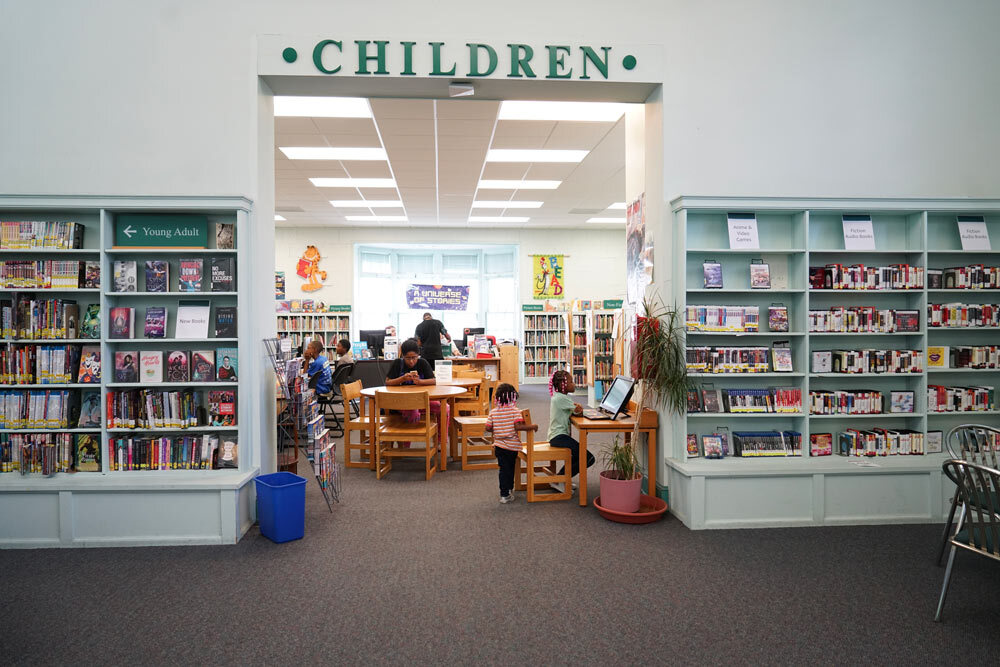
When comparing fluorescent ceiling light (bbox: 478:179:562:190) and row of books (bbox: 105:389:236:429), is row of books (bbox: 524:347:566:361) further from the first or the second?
row of books (bbox: 105:389:236:429)

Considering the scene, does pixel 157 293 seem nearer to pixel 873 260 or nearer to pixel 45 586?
pixel 45 586

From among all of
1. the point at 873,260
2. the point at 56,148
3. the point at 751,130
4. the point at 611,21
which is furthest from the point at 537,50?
the point at 56,148

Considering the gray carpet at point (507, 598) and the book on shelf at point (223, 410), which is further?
the book on shelf at point (223, 410)

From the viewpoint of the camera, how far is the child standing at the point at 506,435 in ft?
16.3

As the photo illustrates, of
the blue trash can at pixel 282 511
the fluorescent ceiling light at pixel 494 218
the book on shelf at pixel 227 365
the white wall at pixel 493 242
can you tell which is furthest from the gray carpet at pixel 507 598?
the white wall at pixel 493 242

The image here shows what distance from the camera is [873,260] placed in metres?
4.71

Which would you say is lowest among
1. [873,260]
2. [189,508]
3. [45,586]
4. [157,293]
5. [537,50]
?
[45,586]

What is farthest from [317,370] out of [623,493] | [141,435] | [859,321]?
[859,321]

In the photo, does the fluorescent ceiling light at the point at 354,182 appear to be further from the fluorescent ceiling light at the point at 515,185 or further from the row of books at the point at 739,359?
the row of books at the point at 739,359

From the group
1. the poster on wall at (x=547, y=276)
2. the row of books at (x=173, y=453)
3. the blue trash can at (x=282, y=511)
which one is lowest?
the blue trash can at (x=282, y=511)

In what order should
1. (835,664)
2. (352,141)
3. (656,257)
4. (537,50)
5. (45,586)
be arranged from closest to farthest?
1. (835,664)
2. (45,586)
3. (537,50)
4. (656,257)
5. (352,141)

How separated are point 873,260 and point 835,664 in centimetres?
329

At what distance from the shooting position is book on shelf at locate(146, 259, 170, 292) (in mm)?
4242

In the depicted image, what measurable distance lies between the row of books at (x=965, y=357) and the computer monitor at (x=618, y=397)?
90.1 inches
